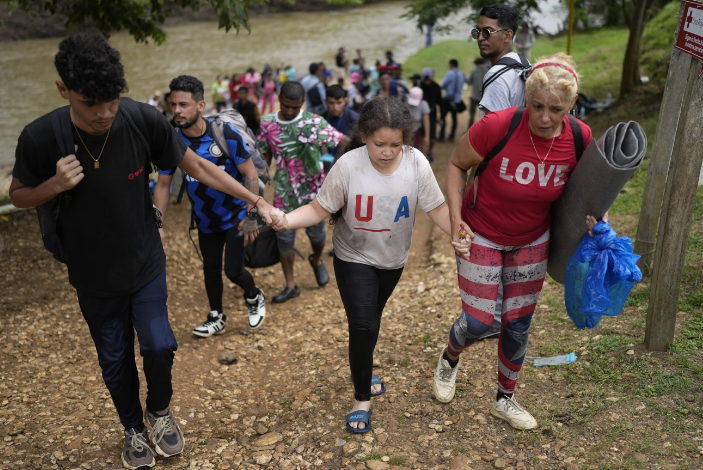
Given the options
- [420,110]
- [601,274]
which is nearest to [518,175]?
[601,274]

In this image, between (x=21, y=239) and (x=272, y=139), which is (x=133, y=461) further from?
(x=21, y=239)

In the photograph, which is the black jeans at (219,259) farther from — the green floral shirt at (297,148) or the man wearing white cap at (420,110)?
the man wearing white cap at (420,110)

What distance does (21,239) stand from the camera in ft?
26.3

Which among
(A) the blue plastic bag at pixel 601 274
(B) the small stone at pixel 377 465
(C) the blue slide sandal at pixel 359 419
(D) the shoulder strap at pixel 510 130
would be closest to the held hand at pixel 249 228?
(C) the blue slide sandal at pixel 359 419

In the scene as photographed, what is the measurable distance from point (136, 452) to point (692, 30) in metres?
Result: 3.90

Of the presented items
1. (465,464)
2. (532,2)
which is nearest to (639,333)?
(465,464)

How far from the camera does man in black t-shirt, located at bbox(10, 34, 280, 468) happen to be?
8.89 feet

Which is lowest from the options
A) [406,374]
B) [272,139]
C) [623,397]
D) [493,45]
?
[406,374]

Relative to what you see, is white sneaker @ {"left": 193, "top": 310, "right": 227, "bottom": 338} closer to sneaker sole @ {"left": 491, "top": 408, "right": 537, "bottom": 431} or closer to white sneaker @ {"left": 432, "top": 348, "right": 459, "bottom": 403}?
white sneaker @ {"left": 432, "top": 348, "right": 459, "bottom": 403}

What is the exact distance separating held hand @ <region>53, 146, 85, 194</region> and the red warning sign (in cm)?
328

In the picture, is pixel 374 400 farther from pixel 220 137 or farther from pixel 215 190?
pixel 220 137

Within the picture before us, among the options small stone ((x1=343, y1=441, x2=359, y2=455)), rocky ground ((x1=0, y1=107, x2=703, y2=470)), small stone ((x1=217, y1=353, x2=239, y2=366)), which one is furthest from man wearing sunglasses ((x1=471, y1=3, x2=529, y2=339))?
small stone ((x1=217, y1=353, x2=239, y2=366))

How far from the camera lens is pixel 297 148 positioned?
19.0ft

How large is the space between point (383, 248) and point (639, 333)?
202 cm
